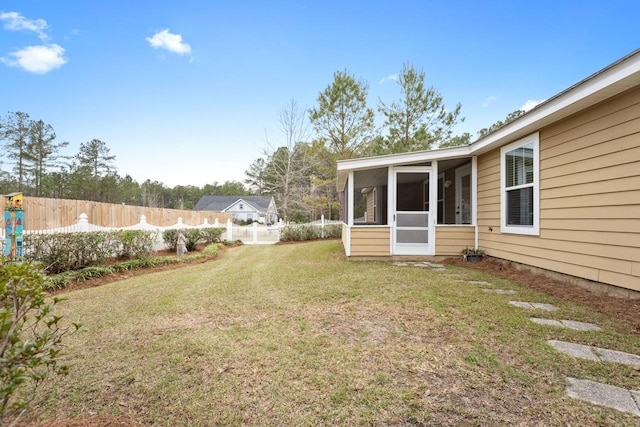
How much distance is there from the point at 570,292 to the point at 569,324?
1.46 m

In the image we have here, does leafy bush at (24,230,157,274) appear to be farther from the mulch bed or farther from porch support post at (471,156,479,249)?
porch support post at (471,156,479,249)

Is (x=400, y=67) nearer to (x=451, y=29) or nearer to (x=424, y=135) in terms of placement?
(x=424, y=135)

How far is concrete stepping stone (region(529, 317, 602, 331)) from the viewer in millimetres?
2762

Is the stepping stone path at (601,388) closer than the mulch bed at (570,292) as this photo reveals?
Yes

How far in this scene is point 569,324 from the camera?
2869mm

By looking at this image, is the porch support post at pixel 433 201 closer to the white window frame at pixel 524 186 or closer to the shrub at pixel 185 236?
the white window frame at pixel 524 186

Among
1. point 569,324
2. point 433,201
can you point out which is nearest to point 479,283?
Answer: point 569,324

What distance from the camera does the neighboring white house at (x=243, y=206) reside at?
36719mm

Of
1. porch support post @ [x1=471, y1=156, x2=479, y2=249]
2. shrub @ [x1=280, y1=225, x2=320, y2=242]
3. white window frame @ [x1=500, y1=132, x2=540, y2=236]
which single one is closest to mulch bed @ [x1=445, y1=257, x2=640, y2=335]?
white window frame @ [x1=500, y1=132, x2=540, y2=236]

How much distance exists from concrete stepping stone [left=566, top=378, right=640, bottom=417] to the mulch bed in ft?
4.41

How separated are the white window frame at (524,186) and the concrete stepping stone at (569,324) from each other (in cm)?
236

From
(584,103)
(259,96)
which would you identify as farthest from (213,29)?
(584,103)

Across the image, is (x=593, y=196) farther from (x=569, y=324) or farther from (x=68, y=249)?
(x=68, y=249)

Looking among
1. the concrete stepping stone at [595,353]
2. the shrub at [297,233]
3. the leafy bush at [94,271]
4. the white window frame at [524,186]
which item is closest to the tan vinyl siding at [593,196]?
the white window frame at [524,186]
